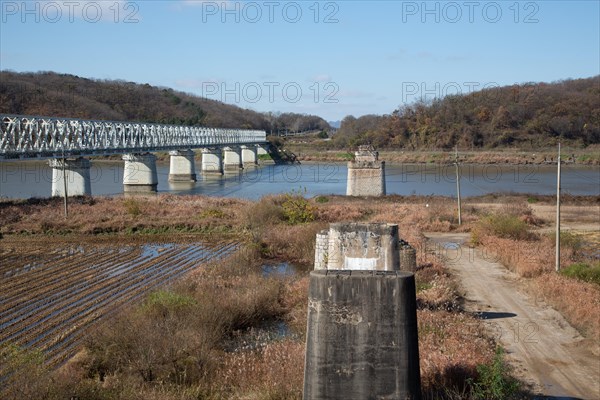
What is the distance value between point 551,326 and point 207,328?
7463mm

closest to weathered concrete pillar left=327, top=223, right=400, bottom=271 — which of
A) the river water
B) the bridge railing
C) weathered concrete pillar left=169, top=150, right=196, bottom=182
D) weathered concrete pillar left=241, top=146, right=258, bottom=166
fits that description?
the bridge railing

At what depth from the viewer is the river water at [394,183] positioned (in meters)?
59.1

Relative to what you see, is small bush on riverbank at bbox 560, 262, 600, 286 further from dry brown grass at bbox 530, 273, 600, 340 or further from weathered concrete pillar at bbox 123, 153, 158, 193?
weathered concrete pillar at bbox 123, 153, 158, 193

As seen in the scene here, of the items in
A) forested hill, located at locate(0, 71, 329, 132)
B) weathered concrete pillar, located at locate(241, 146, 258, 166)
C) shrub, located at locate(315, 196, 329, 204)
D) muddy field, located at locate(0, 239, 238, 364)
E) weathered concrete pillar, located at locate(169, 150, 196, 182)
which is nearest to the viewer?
muddy field, located at locate(0, 239, 238, 364)

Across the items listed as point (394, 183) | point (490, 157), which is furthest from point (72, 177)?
point (490, 157)

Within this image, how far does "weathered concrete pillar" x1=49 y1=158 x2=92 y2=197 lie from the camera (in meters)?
46.8

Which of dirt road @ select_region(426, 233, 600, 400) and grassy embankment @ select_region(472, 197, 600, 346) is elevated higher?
grassy embankment @ select_region(472, 197, 600, 346)

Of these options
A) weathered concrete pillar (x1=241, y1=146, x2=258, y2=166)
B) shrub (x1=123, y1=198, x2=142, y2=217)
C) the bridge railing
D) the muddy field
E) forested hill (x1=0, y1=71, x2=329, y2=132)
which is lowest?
the muddy field

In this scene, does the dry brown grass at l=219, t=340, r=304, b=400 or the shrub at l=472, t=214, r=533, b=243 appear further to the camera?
the shrub at l=472, t=214, r=533, b=243

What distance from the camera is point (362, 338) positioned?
27.0ft

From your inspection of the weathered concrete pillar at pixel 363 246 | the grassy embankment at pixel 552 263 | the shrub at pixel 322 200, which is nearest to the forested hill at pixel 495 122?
the shrub at pixel 322 200

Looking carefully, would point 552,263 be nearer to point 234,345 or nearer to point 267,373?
point 234,345

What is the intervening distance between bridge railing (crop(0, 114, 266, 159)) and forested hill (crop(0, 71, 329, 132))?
32334mm

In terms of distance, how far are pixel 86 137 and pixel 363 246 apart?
50.3 meters
